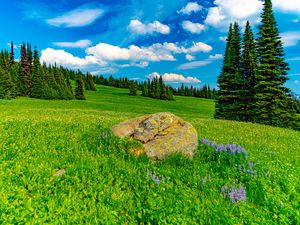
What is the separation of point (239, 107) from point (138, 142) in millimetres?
39147

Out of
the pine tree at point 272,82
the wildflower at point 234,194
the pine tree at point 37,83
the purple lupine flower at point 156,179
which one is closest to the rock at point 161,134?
the purple lupine flower at point 156,179

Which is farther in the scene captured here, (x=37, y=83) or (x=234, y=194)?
(x=37, y=83)

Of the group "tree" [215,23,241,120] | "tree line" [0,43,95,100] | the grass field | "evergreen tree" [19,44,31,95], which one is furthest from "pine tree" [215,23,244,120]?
"evergreen tree" [19,44,31,95]

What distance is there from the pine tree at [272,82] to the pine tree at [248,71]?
4.94m

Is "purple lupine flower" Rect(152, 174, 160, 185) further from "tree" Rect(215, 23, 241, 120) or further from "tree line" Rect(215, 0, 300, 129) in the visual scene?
"tree" Rect(215, 23, 241, 120)

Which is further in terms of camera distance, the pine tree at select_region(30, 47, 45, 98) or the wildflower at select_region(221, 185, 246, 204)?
the pine tree at select_region(30, 47, 45, 98)

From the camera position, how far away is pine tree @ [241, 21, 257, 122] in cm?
4228

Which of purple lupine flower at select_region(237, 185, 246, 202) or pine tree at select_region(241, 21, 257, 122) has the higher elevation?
pine tree at select_region(241, 21, 257, 122)

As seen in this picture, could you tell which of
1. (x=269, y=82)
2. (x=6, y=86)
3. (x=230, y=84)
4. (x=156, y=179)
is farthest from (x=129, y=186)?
(x=6, y=86)

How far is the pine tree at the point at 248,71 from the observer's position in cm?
4228

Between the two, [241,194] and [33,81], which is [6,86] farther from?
[241,194]

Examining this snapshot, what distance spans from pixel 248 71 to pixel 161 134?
3990 cm

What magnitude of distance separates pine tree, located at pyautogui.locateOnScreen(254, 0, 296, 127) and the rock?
3020cm

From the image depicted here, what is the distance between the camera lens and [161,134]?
31.1ft
